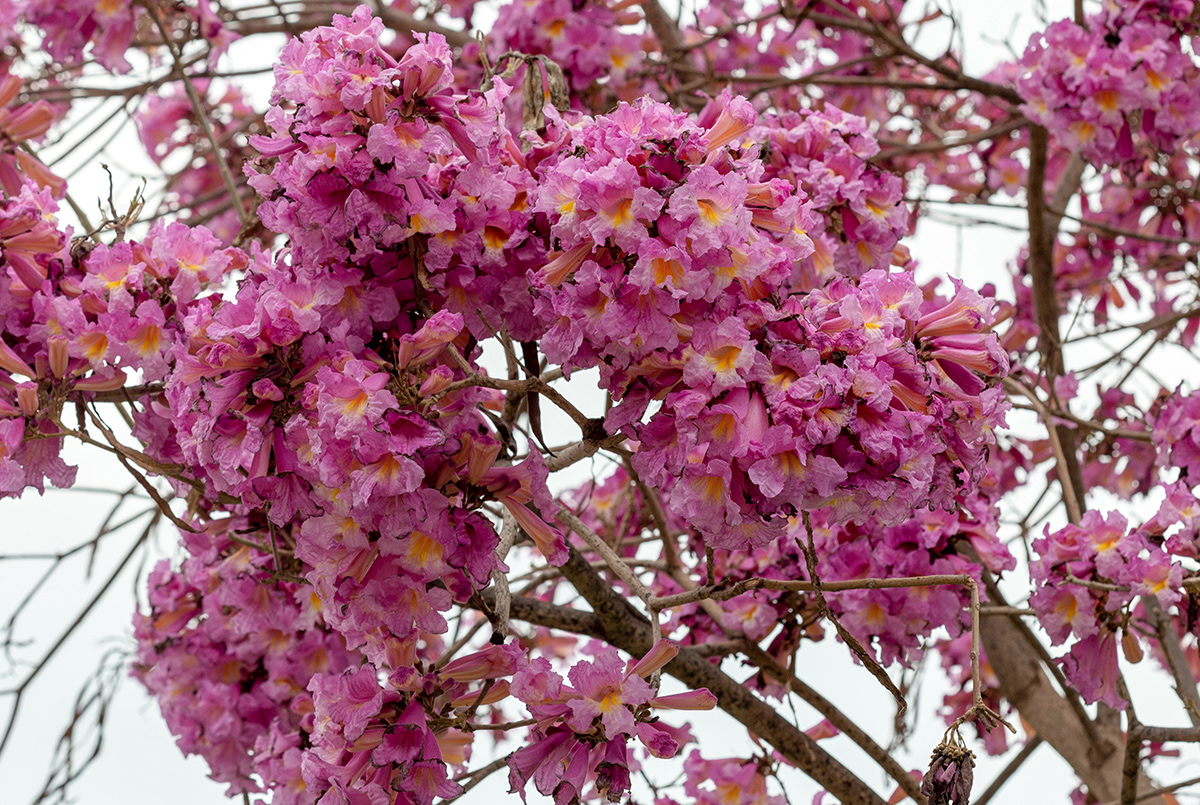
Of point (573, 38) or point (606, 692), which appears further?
point (573, 38)

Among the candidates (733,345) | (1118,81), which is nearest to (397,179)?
(733,345)

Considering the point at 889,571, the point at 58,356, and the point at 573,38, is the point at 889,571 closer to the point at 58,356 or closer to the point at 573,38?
the point at 58,356

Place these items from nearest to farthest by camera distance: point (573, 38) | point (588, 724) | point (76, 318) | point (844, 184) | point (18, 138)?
point (588, 724)
point (76, 318)
point (844, 184)
point (18, 138)
point (573, 38)

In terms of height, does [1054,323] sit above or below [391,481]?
above

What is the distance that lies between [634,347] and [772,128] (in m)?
0.72

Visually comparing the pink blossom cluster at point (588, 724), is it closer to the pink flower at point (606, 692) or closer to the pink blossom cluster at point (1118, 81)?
the pink flower at point (606, 692)

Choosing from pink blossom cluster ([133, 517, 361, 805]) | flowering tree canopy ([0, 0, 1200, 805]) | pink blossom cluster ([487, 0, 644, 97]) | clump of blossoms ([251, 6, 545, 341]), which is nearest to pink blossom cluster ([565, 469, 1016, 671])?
flowering tree canopy ([0, 0, 1200, 805])

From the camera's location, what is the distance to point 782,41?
332 cm


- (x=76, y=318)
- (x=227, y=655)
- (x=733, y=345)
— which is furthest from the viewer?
(x=227, y=655)

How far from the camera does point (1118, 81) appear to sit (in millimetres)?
2234

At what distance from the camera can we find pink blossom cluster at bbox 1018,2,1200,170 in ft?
7.27

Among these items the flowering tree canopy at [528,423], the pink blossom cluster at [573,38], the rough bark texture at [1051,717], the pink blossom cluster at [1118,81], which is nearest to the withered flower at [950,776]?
the flowering tree canopy at [528,423]

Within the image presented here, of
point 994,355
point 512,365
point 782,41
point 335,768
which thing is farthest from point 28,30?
point 994,355

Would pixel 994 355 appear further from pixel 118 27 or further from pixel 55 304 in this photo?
pixel 118 27
